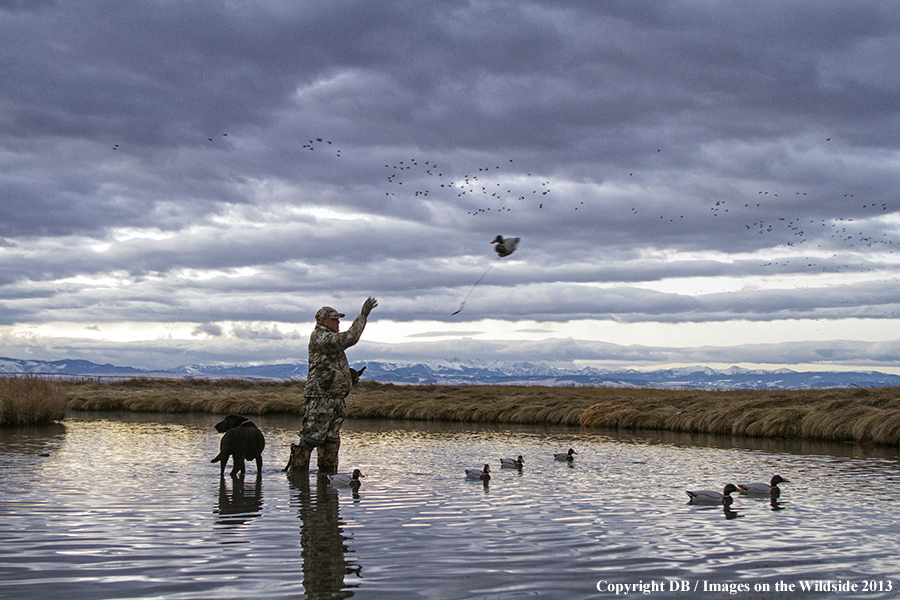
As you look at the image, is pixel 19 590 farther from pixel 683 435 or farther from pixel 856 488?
pixel 683 435

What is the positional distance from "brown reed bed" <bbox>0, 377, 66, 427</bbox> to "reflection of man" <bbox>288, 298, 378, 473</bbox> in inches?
685

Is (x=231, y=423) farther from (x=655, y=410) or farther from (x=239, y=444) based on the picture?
(x=655, y=410)

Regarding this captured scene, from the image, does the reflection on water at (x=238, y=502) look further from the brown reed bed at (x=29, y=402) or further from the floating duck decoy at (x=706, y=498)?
the brown reed bed at (x=29, y=402)

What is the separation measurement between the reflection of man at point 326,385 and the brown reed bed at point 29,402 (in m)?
17.4

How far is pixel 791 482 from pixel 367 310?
28.7 feet

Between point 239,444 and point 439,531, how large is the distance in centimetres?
625

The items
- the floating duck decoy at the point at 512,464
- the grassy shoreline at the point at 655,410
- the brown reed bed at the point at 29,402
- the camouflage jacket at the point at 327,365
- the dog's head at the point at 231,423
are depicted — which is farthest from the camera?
the brown reed bed at the point at 29,402

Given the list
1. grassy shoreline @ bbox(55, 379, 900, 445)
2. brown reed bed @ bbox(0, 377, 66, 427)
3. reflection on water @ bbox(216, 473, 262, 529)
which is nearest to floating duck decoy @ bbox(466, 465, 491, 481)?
reflection on water @ bbox(216, 473, 262, 529)

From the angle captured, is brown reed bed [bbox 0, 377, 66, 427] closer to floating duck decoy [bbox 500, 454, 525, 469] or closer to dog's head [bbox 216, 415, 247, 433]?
dog's head [bbox 216, 415, 247, 433]

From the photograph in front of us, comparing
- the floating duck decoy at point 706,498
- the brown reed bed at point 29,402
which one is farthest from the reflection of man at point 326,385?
the brown reed bed at point 29,402

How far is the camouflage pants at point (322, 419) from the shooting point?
13.6 m

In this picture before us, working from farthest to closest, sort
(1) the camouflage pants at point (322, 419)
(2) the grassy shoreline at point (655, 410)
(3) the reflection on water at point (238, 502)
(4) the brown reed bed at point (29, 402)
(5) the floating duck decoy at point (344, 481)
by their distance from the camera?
1. (4) the brown reed bed at point (29, 402)
2. (2) the grassy shoreline at point (655, 410)
3. (1) the camouflage pants at point (322, 419)
4. (5) the floating duck decoy at point (344, 481)
5. (3) the reflection on water at point (238, 502)

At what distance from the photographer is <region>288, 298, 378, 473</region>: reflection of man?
13.4 meters

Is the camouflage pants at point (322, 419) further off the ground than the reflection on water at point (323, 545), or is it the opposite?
the camouflage pants at point (322, 419)
